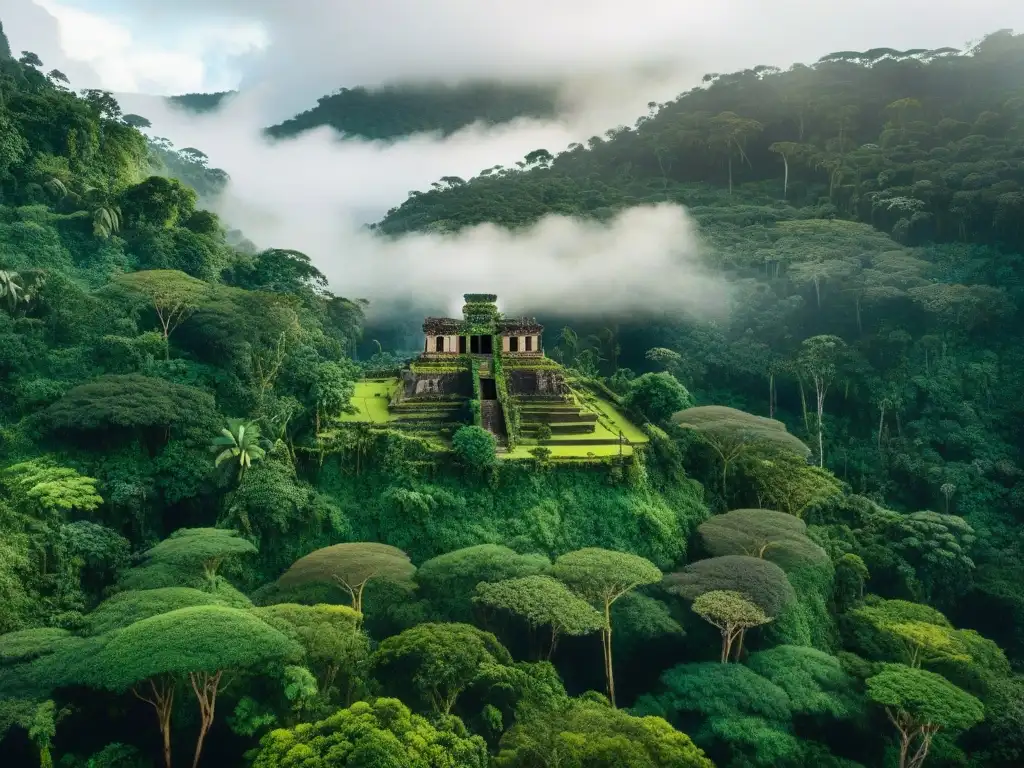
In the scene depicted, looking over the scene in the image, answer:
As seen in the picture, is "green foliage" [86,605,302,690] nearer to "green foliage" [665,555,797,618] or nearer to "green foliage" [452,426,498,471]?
"green foliage" [452,426,498,471]

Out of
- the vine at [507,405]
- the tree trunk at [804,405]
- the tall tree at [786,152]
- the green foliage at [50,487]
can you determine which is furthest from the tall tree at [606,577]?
the tall tree at [786,152]

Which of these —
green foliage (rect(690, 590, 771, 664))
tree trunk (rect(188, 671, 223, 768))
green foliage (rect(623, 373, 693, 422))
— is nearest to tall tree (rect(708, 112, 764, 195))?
green foliage (rect(623, 373, 693, 422))

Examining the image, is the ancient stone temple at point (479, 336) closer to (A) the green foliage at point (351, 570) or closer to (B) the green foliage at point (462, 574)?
(B) the green foliage at point (462, 574)

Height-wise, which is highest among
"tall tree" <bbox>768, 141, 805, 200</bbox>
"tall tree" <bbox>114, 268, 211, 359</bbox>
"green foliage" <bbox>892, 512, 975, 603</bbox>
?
"tall tree" <bbox>768, 141, 805, 200</bbox>

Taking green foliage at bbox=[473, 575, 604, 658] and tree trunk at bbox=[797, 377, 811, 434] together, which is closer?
green foliage at bbox=[473, 575, 604, 658]

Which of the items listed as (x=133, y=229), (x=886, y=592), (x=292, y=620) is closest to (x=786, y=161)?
(x=886, y=592)
